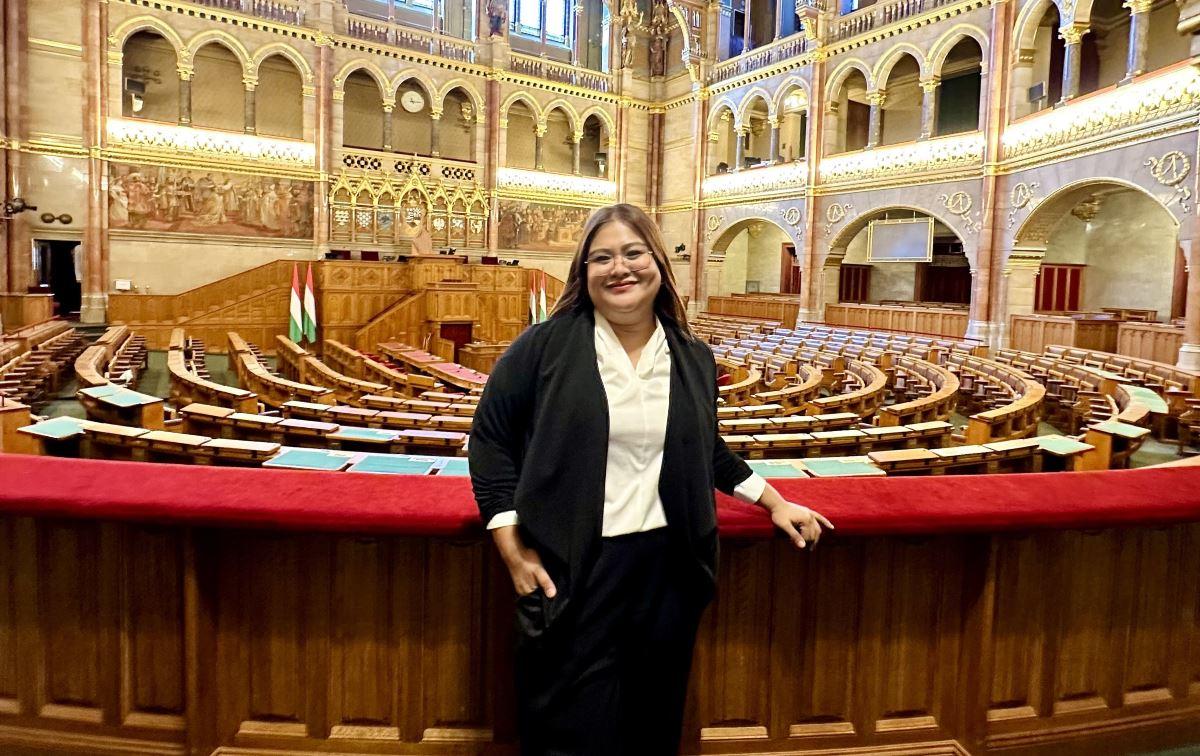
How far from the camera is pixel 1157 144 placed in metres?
13.3

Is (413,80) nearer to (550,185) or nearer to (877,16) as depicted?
(550,185)

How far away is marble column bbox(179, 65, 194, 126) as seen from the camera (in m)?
20.3

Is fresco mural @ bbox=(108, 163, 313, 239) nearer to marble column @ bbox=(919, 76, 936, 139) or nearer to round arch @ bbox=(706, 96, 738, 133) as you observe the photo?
round arch @ bbox=(706, 96, 738, 133)

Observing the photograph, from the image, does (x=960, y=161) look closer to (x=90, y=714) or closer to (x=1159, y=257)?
(x=1159, y=257)

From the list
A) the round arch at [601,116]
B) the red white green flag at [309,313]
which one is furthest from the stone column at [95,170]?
the round arch at [601,116]

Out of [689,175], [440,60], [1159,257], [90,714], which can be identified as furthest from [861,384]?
[440,60]

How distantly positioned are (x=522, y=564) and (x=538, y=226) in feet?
82.3

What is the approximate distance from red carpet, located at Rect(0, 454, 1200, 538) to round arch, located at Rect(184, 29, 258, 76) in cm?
2253

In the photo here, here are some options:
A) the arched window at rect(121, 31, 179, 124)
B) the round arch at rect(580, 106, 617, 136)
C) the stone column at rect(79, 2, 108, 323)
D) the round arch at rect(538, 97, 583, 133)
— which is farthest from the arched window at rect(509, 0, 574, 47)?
the stone column at rect(79, 2, 108, 323)

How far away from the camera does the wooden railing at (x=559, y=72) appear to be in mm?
25375

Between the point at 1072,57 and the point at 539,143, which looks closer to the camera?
the point at 1072,57

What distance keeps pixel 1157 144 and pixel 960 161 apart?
213 inches

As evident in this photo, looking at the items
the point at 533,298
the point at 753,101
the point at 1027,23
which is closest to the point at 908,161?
the point at 1027,23

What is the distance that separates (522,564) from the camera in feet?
A: 5.20
